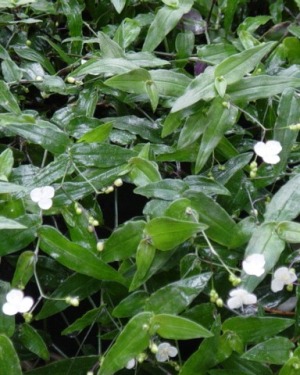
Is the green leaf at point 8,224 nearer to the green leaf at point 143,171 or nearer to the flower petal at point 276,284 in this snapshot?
the green leaf at point 143,171

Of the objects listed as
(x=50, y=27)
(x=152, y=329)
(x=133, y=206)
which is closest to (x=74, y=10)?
(x=50, y=27)

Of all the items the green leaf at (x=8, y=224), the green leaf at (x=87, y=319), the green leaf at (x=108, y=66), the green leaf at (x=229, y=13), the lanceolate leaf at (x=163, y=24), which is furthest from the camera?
the green leaf at (x=229, y=13)

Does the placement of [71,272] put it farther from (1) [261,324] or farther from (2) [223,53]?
(2) [223,53]

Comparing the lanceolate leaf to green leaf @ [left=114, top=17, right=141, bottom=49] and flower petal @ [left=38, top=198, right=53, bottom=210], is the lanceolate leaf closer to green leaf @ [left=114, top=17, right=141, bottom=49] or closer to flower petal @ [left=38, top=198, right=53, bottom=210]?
green leaf @ [left=114, top=17, right=141, bottom=49]

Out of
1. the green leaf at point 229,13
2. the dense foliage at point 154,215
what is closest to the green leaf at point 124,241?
the dense foliage at point 154,215

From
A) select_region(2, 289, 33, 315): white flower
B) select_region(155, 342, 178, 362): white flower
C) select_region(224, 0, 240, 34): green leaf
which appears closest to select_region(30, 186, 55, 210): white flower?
select_region(2, 289, 33, 315): white flower

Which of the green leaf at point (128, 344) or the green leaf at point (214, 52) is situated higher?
the green leaf at point (214, 52)
